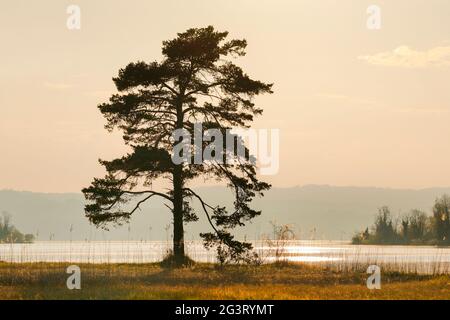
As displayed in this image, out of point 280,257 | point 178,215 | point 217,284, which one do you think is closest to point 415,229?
point 280,257

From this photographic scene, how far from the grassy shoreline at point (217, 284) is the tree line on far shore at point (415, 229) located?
85857mm

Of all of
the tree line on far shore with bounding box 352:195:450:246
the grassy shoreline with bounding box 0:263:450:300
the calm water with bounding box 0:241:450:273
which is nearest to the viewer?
the grassy shoreline with bounding box 0:263:450:300

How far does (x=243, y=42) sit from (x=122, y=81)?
5.88m

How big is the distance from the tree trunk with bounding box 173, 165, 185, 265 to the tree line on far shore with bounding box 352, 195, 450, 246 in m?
84.1

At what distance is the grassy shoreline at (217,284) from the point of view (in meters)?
19.9

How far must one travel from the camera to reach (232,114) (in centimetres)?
3462

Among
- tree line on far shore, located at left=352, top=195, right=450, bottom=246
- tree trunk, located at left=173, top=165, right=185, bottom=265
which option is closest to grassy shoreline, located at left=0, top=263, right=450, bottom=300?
tree trunk, located at left=173, top=165, right=185, bottom=265

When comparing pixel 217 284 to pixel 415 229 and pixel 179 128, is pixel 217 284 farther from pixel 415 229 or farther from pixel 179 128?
pixel 415 229

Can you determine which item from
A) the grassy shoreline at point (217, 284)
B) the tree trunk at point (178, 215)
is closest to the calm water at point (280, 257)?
the tree trunk at point (178, 215)

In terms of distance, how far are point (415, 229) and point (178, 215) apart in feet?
325

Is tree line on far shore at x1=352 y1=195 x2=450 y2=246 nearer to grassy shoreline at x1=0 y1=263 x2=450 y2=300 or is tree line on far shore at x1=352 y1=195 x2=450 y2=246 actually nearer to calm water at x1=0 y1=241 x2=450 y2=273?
calm water at x1=0 y1=241 x2=450 y2=273

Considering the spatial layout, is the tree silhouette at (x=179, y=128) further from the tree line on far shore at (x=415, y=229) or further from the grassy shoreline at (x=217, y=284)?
the tree line on far shore at (x=415, y=229)

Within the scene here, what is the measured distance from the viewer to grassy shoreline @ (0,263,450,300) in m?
19.9
